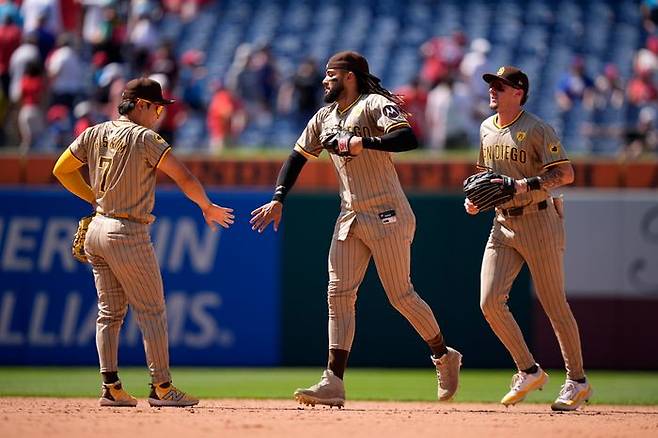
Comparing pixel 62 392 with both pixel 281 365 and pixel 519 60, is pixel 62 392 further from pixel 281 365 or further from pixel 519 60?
pixel 519 60

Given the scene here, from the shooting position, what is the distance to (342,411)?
7734 mm

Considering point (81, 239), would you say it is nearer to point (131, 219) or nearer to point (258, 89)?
point (131, 219)

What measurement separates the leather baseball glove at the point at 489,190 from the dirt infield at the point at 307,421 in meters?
1.27

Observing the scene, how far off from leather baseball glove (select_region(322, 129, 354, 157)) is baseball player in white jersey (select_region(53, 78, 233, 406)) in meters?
0.72

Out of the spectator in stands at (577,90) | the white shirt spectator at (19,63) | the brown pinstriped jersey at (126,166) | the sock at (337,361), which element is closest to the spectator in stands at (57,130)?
the white shirt spectator at (19,63)

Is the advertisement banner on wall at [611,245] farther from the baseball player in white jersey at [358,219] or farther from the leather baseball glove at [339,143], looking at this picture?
the leather baseball glove at [339,143]

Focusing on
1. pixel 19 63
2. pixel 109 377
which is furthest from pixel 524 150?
pixel 19 63

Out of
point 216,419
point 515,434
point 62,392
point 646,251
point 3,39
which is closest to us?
point 515,434

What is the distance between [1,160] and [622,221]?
6135 millimetres

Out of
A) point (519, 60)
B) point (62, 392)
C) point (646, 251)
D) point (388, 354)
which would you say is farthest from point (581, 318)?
point (519, 60)

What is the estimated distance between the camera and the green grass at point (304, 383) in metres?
9.72

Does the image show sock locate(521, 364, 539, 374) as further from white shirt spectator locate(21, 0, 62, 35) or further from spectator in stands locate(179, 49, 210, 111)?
white shirt spectator locate(21, 0, 62, 35)

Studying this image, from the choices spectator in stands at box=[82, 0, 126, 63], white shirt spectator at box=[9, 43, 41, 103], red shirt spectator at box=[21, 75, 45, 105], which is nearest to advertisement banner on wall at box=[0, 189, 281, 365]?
red shirt spectator at box=[21, 75, 45, 105]

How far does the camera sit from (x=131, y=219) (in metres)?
7.65
